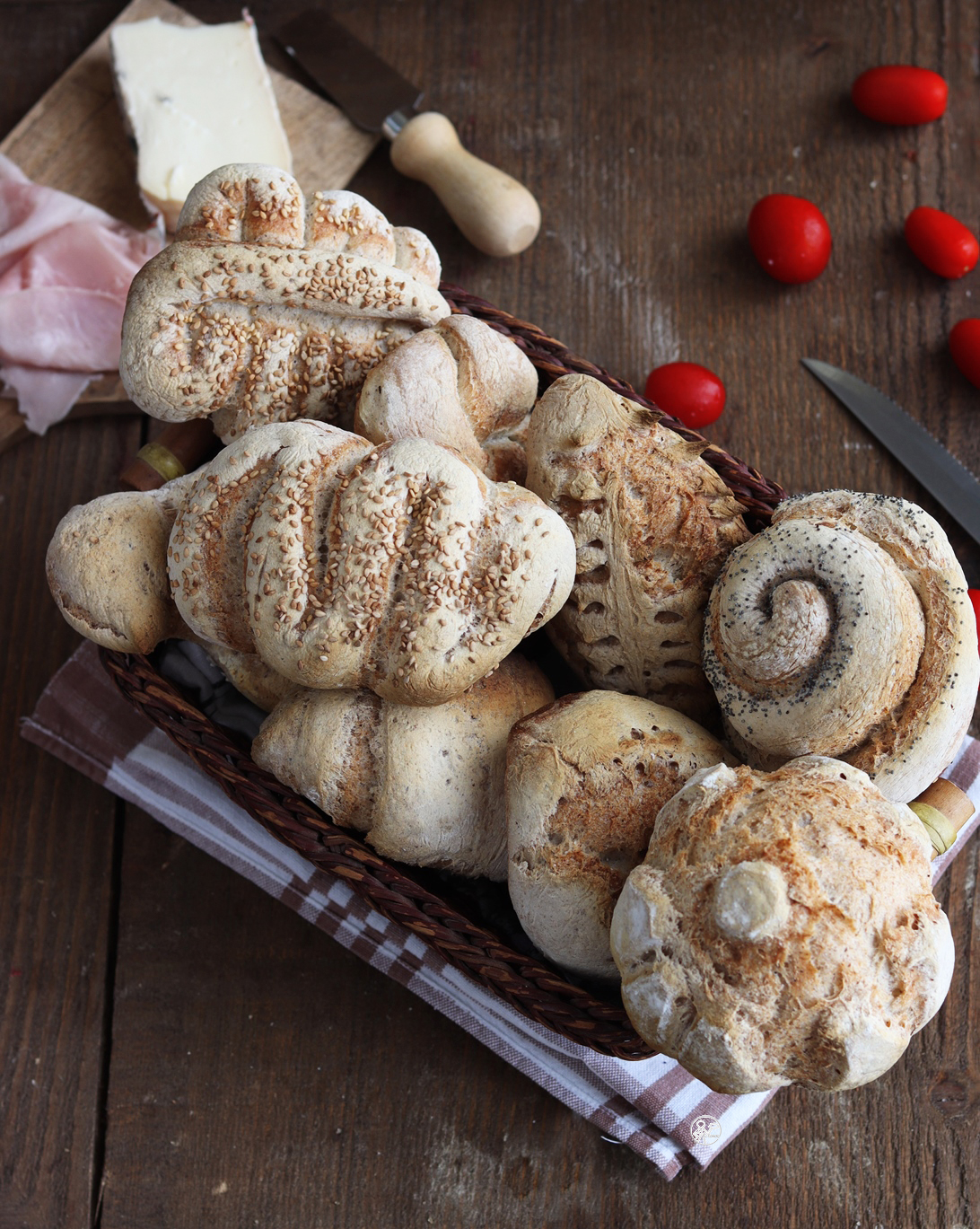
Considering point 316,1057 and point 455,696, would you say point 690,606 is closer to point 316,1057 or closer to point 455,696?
point 455,696

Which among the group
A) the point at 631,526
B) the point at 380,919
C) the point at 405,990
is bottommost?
the point at 405,990

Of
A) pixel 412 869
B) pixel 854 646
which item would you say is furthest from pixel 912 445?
pixel 412 869

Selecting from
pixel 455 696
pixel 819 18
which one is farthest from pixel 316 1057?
pixel 819 18

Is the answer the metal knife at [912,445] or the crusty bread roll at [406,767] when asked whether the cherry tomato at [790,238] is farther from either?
the crusty bread roll at [406,767]

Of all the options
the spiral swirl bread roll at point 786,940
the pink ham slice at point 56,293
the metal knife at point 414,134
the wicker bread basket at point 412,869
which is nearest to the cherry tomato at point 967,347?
the wicker bread basket at point 412,869

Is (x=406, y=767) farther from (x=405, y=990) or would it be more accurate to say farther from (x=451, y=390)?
(x=405, y=990)
